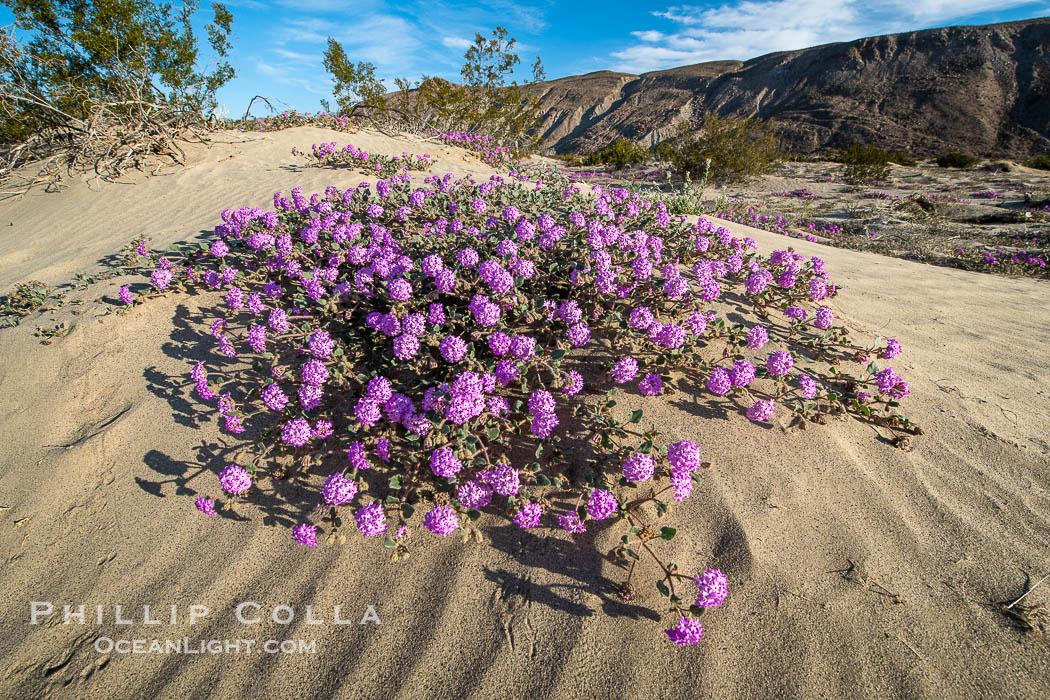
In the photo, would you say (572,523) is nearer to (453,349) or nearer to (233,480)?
(453,349)

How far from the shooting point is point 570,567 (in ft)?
6.38

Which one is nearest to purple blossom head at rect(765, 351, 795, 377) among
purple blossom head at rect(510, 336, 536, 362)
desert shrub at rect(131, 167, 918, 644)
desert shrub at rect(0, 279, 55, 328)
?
desert shrub at rect(131, 167, 918, 644)

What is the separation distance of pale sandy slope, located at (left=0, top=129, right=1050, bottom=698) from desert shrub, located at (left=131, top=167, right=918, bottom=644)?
148 millimetres

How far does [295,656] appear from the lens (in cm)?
174

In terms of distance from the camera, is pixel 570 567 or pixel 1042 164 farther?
pixel 1042 164

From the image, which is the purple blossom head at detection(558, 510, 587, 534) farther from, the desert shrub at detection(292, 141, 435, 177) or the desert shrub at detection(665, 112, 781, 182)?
the desert shrub at detection(665, 112, 781, 182)

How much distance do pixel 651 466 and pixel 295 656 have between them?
170cm

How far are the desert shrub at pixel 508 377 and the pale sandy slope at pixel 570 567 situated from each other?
15cm

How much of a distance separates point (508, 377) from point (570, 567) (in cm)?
95

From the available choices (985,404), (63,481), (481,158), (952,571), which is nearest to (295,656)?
(63,481)

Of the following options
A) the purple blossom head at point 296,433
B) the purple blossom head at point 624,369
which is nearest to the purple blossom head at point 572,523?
the purple blossom head at point 624,369

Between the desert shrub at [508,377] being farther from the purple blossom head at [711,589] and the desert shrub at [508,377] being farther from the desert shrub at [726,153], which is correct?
the desert shrub at [726,153]

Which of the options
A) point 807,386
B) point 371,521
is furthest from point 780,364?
point 371,521

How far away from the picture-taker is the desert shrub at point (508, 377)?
2055mm
